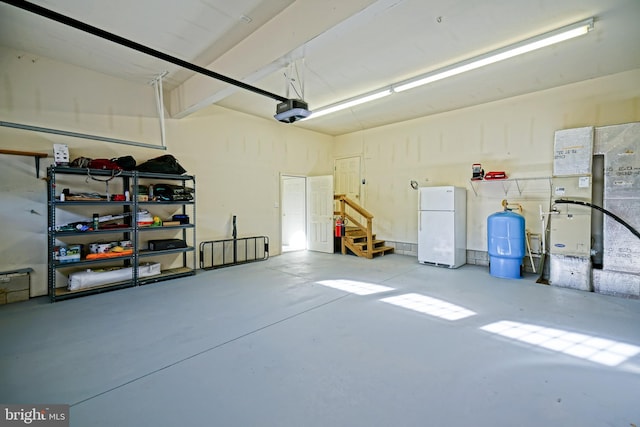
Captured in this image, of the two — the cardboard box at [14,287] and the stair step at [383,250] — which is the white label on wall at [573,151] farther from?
the cardboard box at [14,287]

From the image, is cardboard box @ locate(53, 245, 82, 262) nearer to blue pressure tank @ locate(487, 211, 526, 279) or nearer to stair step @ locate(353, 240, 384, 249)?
stair step @ locate(353, 240, 384, 249)

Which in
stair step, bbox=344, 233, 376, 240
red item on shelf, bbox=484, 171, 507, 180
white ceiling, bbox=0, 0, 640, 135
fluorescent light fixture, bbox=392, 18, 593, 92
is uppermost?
white ceiling, bbox=0, 0, 640, 135

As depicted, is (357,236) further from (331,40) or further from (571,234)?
(331,40)

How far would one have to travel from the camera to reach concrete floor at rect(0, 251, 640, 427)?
1771 mm

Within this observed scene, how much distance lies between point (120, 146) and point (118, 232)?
1483 mm

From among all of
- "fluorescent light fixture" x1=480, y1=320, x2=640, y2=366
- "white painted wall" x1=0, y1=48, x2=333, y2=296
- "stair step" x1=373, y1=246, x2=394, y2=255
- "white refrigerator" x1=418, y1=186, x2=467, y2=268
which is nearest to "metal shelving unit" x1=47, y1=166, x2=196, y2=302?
"white painted wall" x1=0, y1=48, x2=333, y2=296

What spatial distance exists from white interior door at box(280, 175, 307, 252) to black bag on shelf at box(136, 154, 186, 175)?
11.0ft

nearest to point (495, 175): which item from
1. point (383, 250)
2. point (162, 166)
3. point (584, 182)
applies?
point (584, 182)

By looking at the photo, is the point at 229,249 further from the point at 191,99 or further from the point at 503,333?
the point at 503,333

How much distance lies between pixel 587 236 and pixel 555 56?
272 centimetres

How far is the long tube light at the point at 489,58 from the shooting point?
330 cm

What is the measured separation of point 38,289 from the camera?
157 inches

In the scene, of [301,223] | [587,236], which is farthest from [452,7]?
[301,223]

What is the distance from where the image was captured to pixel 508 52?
12.2 ft
